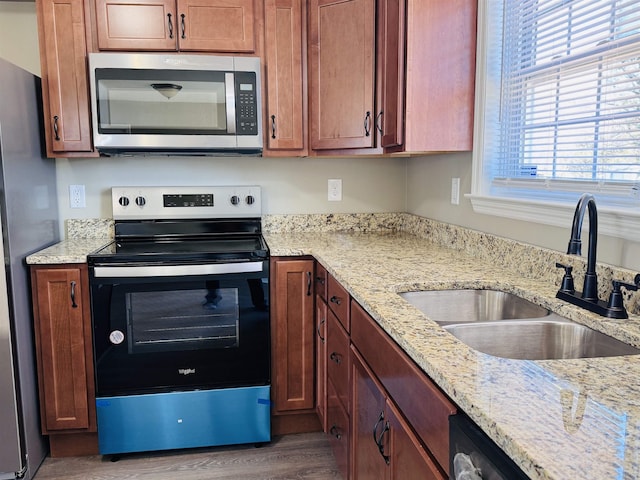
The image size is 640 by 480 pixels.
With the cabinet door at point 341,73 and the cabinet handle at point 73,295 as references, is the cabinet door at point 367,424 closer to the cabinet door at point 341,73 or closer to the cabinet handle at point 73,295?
the cabinet door at point 341,73

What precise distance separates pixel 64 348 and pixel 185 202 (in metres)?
0.88

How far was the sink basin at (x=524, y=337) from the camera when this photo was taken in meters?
1.27

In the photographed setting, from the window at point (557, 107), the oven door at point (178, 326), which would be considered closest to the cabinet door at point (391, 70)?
the window at point (557, 107)

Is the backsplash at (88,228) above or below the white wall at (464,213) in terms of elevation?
below

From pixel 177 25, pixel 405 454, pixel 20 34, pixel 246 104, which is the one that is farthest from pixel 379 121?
pixel 20 34

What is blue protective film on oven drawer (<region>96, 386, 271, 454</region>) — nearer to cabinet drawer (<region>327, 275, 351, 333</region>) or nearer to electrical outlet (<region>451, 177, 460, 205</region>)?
cabinet drawer (<region>327, 275, 351, 333</region>)

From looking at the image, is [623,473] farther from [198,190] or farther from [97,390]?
[198,190]

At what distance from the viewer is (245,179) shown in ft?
9.11

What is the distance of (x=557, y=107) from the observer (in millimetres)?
1660

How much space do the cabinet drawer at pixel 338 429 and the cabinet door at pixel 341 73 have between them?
43.5 inches

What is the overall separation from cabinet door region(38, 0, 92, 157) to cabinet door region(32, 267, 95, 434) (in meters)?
0.62

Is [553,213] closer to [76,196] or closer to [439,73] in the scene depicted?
[439,73]

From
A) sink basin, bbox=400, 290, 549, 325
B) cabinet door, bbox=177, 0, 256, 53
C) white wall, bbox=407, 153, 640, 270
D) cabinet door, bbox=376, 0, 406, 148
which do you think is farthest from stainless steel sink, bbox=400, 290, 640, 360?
cabinet door, bbox=177, 0, 256, 53

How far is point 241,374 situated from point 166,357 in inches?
13.0
